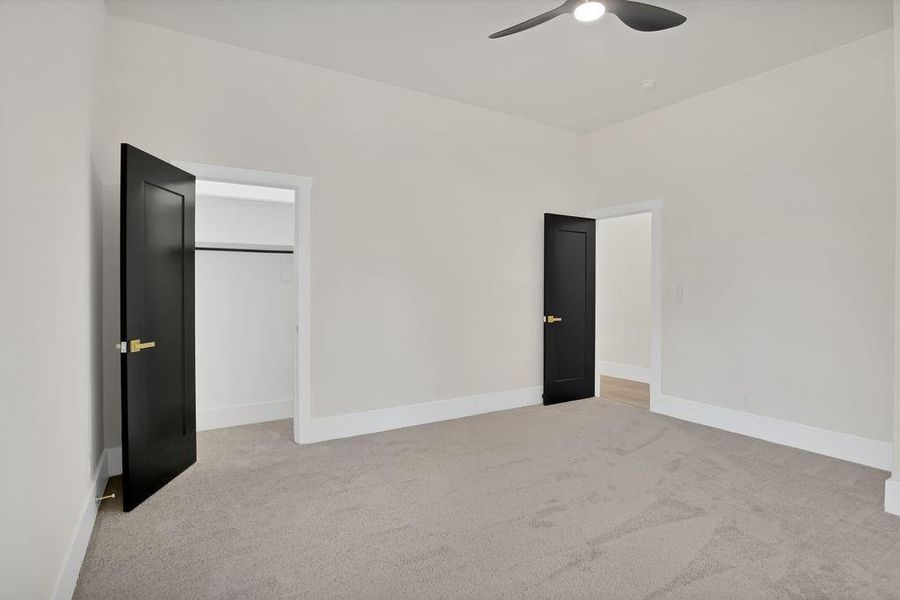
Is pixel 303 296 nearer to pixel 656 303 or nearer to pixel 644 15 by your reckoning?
pixel 644 15

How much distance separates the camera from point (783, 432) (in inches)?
153

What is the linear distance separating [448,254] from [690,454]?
2.58m

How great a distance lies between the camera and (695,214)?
4.51m

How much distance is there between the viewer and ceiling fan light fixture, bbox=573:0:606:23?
259cm

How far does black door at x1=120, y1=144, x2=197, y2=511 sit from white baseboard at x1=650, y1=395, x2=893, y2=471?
415cm

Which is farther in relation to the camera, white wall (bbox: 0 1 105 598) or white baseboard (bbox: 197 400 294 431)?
white baseboard (bbox: 197 400 294 431)

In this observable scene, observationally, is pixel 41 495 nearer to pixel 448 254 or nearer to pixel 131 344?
pixel 131 344

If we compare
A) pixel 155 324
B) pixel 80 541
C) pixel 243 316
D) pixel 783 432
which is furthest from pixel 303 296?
pixel 783 432

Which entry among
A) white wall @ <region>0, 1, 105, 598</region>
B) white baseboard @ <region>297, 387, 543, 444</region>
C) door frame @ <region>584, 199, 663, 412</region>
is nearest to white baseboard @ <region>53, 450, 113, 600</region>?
white wall @ <region>0, 1, 105, 598</region>

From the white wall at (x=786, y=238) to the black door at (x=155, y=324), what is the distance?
4158 millimetres

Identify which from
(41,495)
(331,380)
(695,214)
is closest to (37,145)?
(41,495)

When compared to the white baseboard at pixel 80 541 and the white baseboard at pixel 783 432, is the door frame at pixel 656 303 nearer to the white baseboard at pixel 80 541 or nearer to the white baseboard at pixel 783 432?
the white baseboard at pixel 783 432

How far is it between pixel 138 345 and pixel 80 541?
1015 millimetres

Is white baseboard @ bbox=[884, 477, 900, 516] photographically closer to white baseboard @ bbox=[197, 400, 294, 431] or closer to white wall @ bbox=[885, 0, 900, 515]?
white wall @ bbox=[885, 0, 900, 515]
